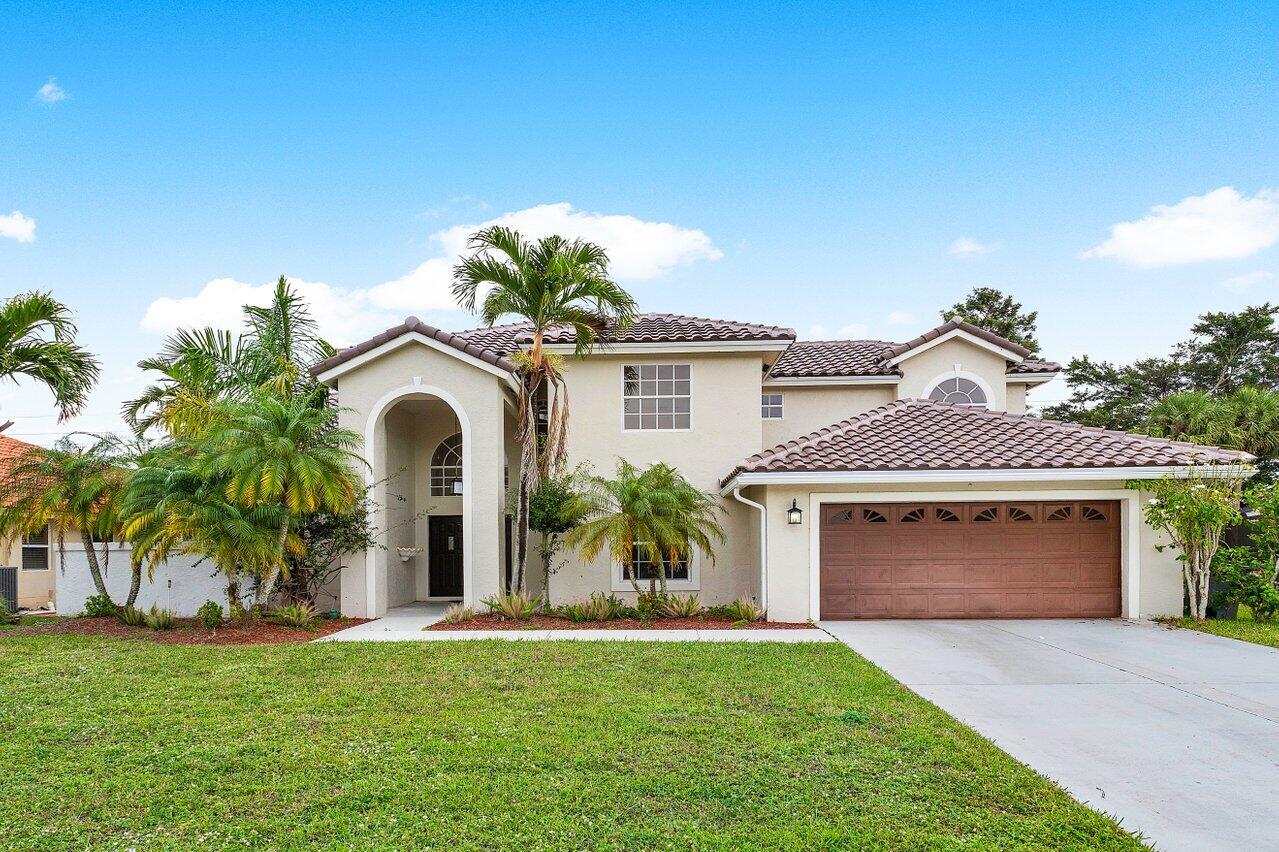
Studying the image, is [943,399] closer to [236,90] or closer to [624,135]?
[624,135]

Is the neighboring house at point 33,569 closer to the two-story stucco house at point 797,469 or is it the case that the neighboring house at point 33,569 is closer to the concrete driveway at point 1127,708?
the two-story stucco house at point 797,469

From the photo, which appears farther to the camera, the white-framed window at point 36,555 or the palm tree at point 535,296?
the white-framed window at point 36,555

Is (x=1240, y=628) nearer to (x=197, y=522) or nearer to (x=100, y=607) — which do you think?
(x=197, y=522)

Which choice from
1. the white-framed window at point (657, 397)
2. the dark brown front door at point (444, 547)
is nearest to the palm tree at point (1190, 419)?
the white-framed window at point (657, 397)

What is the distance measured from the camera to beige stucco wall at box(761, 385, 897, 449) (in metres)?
17.1

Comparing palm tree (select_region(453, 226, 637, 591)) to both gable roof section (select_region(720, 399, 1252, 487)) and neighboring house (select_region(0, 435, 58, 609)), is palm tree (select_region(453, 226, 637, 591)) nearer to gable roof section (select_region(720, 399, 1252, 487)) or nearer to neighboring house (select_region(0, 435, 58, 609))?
gable roof section (select_region(720, 399, 1252, 487))

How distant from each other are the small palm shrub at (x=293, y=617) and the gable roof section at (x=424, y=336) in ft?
15.7

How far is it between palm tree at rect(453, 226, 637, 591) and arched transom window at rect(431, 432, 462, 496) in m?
4.15

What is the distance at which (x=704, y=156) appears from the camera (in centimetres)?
1845

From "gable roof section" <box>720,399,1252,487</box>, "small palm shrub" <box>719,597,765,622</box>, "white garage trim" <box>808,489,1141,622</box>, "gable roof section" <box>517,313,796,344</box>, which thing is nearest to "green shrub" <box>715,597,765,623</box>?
"small palm shrub" <box>719,597,765,622</box>

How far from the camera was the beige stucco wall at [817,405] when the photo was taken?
56.0 ft

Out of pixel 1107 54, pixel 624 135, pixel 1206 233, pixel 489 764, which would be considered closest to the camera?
pixel 489 764

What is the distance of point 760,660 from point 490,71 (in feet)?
46.7

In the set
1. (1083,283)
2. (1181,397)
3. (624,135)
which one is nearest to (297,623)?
(624,135)
